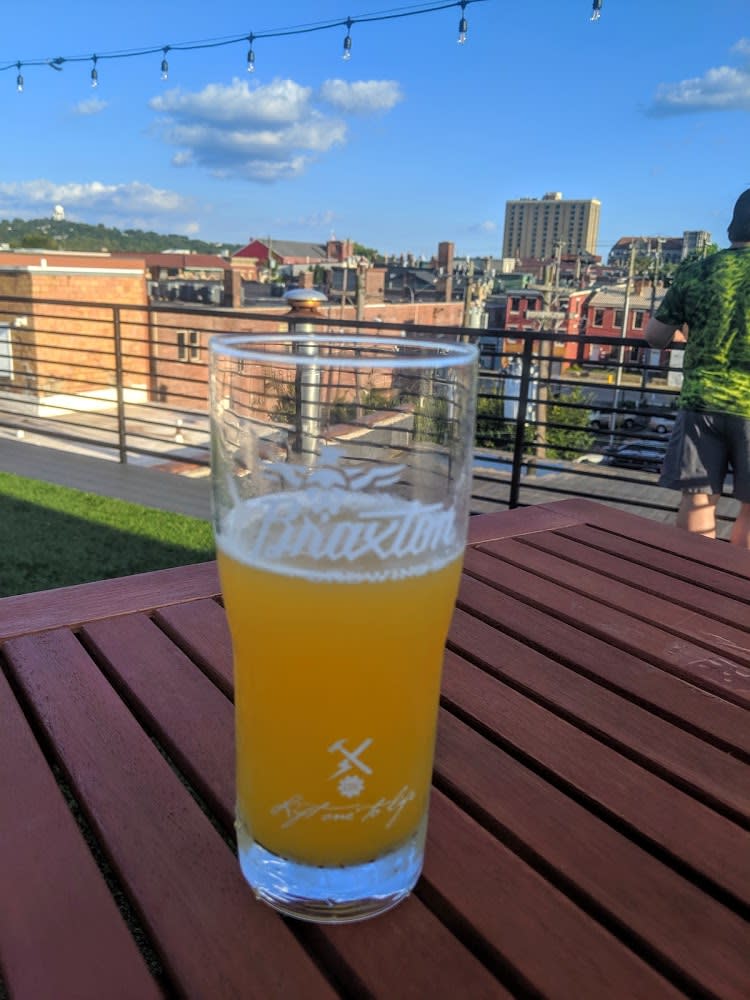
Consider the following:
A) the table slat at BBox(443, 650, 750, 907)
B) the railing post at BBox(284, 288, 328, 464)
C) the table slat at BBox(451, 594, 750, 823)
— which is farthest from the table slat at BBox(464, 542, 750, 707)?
the railing post at BBox(284, 288, 328, 464)

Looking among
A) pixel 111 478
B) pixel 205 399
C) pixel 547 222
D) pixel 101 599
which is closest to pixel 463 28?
pixel 111 478

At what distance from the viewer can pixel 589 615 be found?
1221 mm

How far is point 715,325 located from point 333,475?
8.15 feet

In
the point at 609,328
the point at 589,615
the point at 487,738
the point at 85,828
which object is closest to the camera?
the point at 85,828

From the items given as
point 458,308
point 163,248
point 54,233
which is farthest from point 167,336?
point 163,248

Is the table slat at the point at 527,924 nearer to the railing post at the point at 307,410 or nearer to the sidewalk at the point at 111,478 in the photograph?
the railing post at the point at 307,410

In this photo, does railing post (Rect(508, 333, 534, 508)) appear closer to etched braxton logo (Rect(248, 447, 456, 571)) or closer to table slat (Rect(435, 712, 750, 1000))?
table slat (Rect(435, 712, 750, 1000))

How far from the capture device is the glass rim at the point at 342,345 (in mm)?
560

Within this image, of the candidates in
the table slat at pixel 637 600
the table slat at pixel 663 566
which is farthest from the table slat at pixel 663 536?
the table slat at pixel 637 600

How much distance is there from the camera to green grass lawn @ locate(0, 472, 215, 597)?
122 inches

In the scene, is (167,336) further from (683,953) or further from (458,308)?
(683,953)

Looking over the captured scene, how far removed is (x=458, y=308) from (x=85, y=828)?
46.3 metres

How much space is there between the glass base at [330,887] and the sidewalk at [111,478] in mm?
3735

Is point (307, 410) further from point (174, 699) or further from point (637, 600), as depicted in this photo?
point (637, 600)
